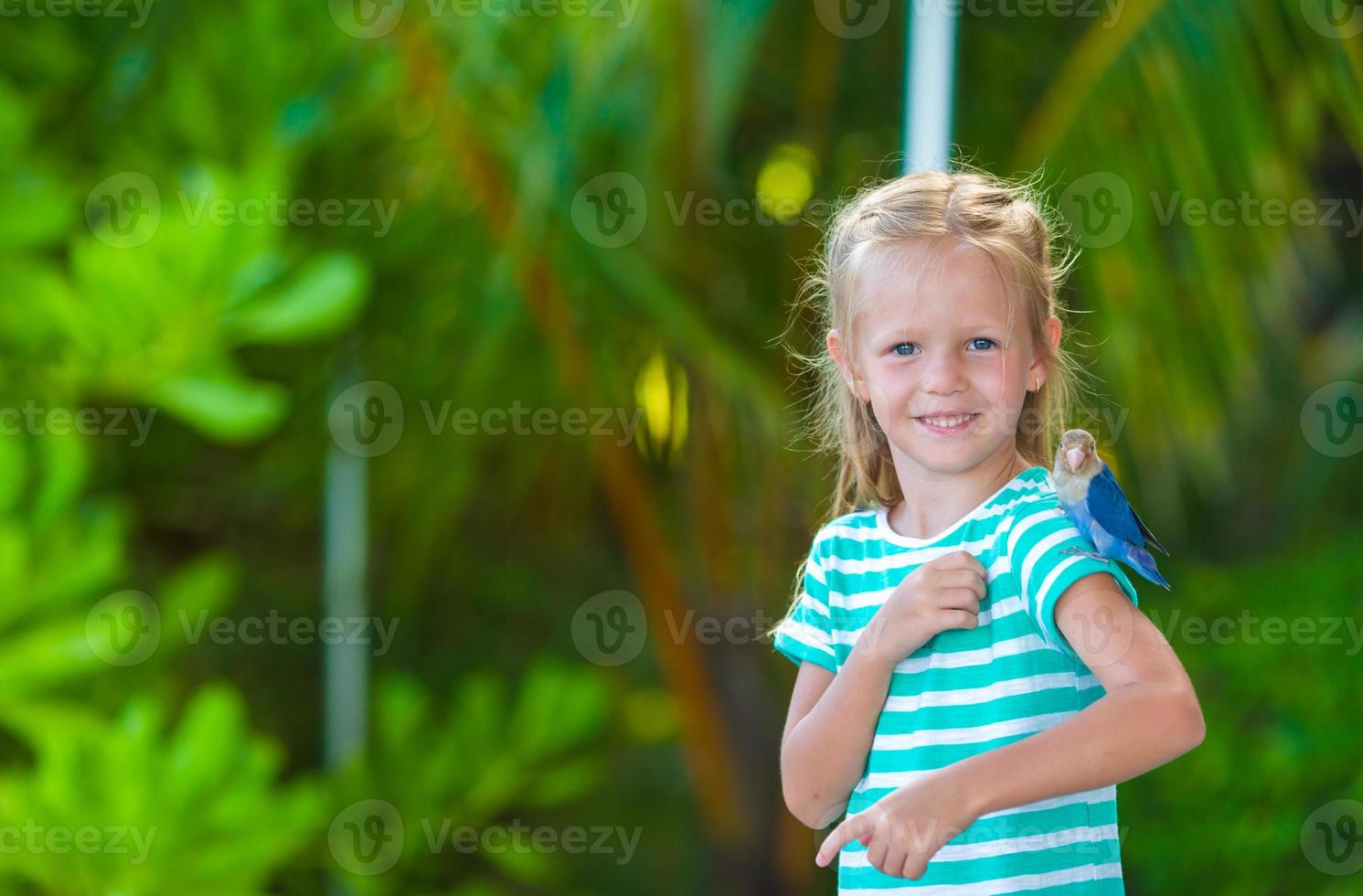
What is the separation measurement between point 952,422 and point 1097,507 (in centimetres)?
7

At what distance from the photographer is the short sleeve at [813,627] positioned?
0.63 metres

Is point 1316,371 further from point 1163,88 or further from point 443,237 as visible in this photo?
point 443,237

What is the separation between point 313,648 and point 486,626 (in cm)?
61

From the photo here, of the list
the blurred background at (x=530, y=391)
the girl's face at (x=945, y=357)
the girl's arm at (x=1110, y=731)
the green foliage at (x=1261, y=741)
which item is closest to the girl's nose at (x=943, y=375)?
the girl's face at (x=945, y=357)

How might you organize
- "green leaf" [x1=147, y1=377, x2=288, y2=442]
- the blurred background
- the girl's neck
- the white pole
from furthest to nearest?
the blurred background → "green leaf" [x1=147, y1=377, x2=288, y2=442] → the white pole → the girl's neck

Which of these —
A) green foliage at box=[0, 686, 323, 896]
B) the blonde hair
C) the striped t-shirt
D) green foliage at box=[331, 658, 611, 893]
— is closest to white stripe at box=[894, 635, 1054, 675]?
the striped t-shirt

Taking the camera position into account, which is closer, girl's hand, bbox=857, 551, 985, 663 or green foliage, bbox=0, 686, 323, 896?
girl's hand, bbox=857, 551, 985, 663

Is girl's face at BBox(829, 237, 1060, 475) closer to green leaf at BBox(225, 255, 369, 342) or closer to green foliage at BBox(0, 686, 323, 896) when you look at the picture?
green leaf at BBox(225, 255, 369, 342)

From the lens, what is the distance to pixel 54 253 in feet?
10.3

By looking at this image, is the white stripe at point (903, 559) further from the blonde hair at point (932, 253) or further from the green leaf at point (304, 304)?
the green leaf at point (304, 304)

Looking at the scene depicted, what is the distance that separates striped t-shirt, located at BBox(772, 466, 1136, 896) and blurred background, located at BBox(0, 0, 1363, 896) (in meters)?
0.92

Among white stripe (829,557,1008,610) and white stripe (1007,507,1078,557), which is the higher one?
white stripe (1007,507,1078,557)

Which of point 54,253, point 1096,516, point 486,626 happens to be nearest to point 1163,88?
point 1096,516

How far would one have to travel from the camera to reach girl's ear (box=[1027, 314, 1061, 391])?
0.60 m
